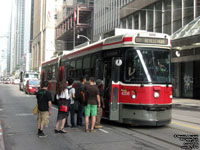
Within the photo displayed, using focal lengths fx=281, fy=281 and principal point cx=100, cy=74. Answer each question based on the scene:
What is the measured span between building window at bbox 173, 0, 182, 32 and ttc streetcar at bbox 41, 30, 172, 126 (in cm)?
2030

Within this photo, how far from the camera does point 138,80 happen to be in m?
8.98

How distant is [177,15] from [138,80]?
2220 centimetres

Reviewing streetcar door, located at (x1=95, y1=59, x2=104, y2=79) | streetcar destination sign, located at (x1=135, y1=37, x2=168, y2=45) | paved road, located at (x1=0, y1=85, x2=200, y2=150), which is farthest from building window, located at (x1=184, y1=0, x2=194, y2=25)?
paved road, located at (x1=0, y1=85, x2=200, y2=150)

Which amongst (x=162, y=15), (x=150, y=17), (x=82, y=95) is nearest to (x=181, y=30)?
(x=162, y=15)

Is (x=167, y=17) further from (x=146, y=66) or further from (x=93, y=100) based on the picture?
(x=93, y=100)

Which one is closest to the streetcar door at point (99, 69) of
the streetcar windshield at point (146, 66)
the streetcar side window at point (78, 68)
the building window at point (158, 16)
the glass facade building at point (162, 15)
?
the streetcar windshield at point (146, 66)

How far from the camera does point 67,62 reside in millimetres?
16016

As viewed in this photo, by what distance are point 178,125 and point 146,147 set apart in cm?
385

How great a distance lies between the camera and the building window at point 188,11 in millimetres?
26922

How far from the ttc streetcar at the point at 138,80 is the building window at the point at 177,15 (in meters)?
20.3

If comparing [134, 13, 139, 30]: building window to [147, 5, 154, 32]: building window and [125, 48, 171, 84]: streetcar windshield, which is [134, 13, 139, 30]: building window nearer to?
[147, 5, 154, 32]: building window

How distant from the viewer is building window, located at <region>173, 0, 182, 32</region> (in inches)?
1127

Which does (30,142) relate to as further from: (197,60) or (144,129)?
(197,60)

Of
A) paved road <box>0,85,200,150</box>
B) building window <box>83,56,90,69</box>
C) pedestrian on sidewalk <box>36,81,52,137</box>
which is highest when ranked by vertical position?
building window <box>83,56,90,69</box>
